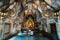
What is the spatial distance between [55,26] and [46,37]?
2.52 feet

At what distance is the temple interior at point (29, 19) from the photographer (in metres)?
6.34

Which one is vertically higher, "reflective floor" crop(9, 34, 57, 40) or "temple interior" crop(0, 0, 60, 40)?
"temple interior" crop(0, 0, 60, 40)

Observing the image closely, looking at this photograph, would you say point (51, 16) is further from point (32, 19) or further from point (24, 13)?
point (24, 13)

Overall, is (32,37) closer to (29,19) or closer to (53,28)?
(29,19)

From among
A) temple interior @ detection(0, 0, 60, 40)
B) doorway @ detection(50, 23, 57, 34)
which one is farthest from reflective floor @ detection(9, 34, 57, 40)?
doorway @ detection(50, 23, 57, 34)

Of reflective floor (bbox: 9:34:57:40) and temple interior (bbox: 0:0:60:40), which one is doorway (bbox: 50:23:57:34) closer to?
temple interior (bbox: 0:0:60:40)

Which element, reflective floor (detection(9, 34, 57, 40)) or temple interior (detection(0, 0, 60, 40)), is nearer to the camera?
reflective floor (detection(9, 34, 57, 40))

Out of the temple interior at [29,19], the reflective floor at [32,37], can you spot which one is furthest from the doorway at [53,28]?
the reflective floor at [32,37]

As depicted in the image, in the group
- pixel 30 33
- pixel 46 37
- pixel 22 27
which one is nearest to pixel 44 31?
pixel 46 37

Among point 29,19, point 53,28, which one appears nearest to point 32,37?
point 29,19

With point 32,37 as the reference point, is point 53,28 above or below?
above

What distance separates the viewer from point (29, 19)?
22.5ft

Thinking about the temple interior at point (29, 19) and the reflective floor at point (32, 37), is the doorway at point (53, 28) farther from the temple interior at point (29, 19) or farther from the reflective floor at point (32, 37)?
the reflective floor at point (32, 37)

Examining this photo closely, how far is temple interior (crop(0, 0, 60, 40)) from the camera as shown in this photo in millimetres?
6344
